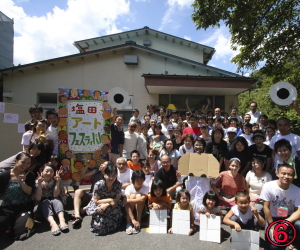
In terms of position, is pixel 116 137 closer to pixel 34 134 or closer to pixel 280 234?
pixel 34 134

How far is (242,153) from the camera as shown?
395cm

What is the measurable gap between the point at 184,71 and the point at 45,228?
30.0 ft

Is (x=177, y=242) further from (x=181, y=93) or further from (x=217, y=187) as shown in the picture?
(x=181, y=93)

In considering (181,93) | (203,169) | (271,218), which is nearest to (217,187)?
(203,169)

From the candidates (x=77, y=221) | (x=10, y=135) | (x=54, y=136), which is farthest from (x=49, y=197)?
(x=10, y=135)

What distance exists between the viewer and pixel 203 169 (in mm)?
3434

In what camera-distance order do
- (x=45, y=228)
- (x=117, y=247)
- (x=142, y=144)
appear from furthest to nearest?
(x=142, y=144)
(x=45, y=228)
(x=117, y=247)

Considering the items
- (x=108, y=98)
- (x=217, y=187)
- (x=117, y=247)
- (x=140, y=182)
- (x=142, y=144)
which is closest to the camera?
(x=117, y=247)

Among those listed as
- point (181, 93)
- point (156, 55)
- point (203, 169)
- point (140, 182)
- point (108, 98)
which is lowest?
point (140, 182)

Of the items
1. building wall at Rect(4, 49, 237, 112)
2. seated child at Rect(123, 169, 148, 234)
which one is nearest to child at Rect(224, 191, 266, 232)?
seated child at Rect(123, 169, 148, 234)

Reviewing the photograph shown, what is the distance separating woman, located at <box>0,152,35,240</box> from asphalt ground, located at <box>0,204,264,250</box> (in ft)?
0.66

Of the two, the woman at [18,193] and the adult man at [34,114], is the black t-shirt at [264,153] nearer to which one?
the woman at [18,193]

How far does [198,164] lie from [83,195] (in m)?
2.13

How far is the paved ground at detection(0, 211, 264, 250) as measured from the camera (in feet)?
8.84
